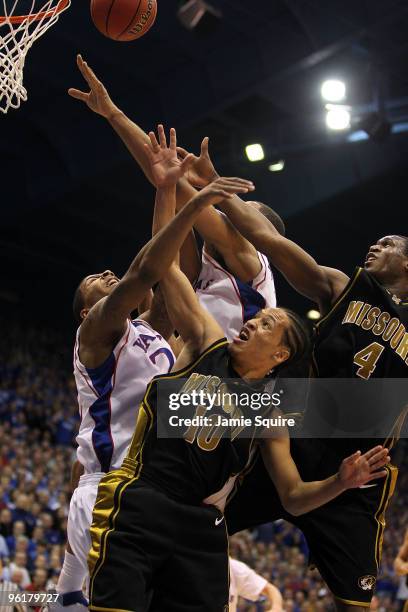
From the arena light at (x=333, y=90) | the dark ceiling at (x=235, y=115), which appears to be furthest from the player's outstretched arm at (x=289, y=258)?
the arena light at (x=333, y=90)

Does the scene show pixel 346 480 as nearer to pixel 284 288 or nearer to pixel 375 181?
pixel 375 181

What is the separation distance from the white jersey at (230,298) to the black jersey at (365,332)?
45cm

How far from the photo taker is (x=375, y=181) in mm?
15648

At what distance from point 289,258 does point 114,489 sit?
1287 millimetres

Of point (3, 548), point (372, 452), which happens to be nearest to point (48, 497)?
point (3, 548)

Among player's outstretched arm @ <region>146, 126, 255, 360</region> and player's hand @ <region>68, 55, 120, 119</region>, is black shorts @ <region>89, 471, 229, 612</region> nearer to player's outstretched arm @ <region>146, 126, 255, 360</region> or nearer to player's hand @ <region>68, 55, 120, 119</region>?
player's outstretched arm @ <region>146, 126, 255, 360</region>

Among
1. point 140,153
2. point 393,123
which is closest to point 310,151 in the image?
point 393,123

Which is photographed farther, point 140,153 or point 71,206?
point 71,206

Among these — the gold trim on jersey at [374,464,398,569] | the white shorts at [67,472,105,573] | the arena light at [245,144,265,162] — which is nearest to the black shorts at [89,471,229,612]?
the white shorts at [67,472,105,573]

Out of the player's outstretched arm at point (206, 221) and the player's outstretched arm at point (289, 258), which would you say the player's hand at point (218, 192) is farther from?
the player's outstretched arm at point (289, 258)

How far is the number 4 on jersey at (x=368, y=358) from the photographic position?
4.11 m

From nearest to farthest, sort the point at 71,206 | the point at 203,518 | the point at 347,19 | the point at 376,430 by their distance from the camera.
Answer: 1. the point at 203,518
2. the point at 376,430
3. the point at 347,19
4. the point at 71,206

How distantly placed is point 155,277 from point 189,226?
25cm

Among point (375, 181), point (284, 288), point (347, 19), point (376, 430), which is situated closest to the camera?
point (376, 430)
